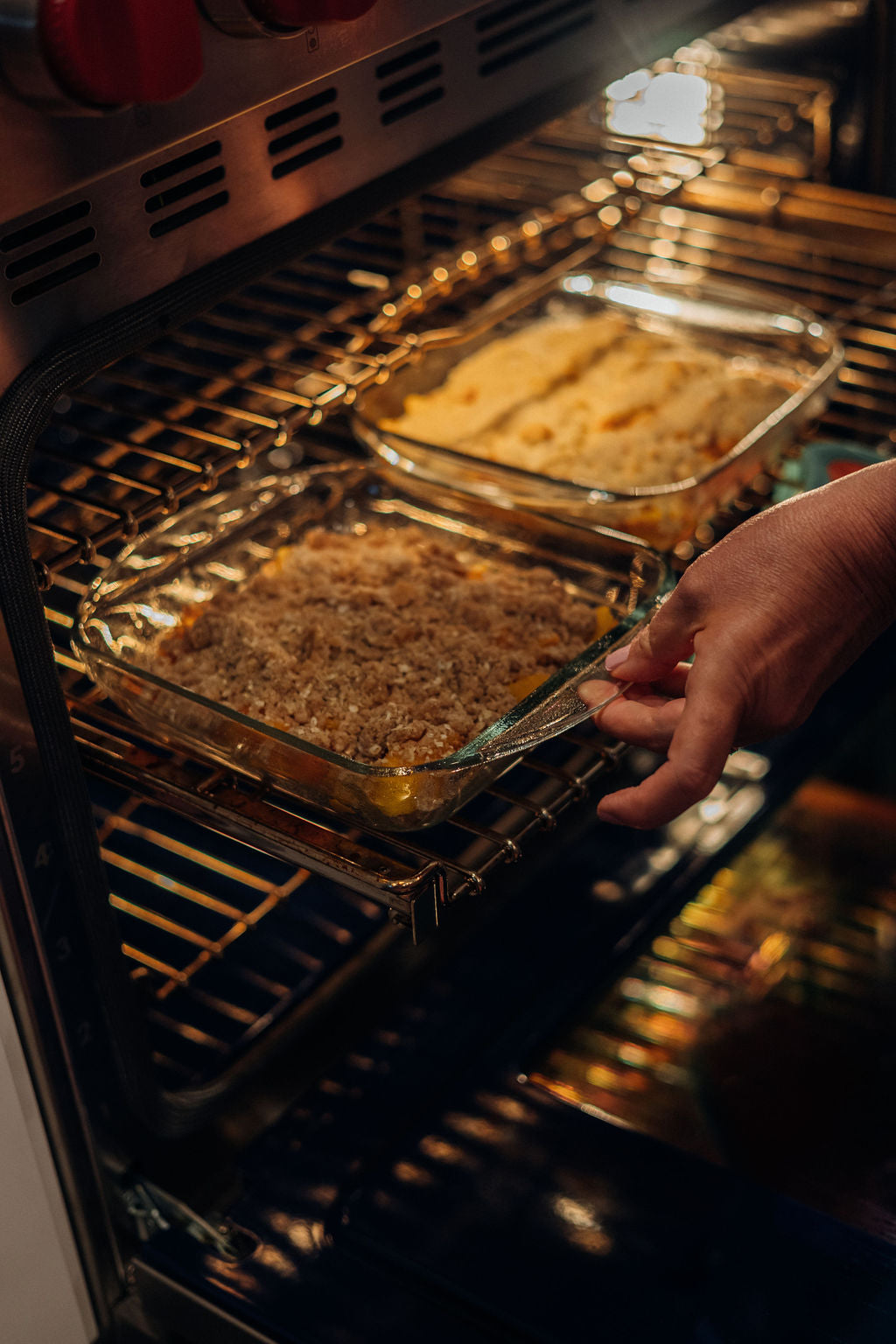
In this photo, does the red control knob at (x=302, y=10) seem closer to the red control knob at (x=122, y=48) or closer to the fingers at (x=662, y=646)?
the red control knob at (x=122, y=48)

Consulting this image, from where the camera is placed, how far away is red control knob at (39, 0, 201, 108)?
0.48 m

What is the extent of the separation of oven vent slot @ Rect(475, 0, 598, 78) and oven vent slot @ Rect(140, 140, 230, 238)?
202 millimetres

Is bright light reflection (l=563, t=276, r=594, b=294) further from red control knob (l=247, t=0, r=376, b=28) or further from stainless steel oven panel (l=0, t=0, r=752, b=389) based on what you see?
red control knob (l=247, t=0, r=376, b=28)

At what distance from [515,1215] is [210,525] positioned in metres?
0.51

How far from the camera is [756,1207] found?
32.8 inches

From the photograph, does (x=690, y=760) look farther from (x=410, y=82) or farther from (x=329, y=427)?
(x=329, y=427)

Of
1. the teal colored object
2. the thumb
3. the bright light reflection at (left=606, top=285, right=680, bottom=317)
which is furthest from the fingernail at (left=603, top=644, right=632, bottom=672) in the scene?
the bright light reflection at (left=606, top=285, right=680, bottom=317)

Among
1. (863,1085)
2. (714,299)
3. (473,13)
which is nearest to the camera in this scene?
(473,13)

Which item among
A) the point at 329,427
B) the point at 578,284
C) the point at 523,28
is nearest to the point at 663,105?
the point at 578,284

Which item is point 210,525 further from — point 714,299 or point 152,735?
point 714,299

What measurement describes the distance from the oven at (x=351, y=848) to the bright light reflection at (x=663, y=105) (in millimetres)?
18

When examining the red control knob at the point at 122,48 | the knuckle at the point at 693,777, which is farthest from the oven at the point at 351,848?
the knuckle at the point at 693,777

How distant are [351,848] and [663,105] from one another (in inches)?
37.3

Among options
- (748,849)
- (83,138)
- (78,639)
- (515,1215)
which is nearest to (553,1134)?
(515,1215)
